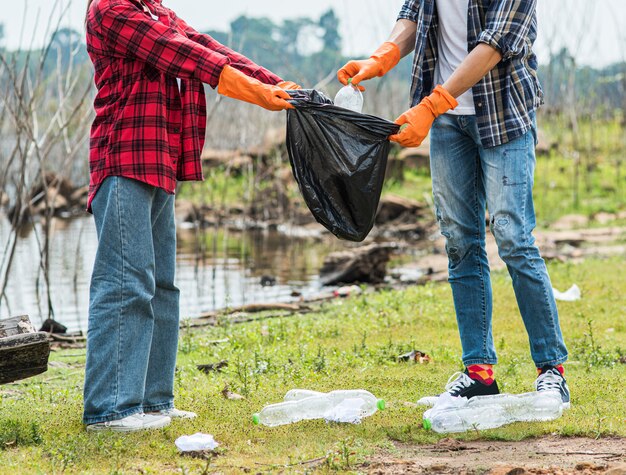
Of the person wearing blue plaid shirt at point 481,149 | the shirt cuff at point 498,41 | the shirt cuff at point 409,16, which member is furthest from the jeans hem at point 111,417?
the shirt cuff at point 409,16

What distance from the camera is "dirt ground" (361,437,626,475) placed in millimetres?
2615

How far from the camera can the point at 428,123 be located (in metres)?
3.29

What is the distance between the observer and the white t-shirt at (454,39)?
11.4 feet

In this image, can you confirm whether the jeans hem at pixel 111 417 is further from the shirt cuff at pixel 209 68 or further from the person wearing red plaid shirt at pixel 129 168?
the shirt cuff at pixel 209 68

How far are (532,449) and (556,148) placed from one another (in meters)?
16.5

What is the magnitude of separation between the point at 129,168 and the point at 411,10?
1.53 meters

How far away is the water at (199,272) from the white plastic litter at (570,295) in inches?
99.7

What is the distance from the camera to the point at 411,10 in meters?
3.76

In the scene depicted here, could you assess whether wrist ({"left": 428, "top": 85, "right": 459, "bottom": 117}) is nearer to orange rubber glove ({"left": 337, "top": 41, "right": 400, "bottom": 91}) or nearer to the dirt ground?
orange rubber glove ({"left": 337, "top": 41, "right": 400, "bottom": 91})

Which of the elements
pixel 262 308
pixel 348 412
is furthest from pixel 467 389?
pixel 262 308

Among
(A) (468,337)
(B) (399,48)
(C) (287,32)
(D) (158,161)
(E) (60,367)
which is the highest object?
(C) (287,32)

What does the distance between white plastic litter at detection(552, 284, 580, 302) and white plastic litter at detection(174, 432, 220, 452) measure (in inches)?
157

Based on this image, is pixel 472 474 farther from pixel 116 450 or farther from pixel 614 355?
pixel 614 355

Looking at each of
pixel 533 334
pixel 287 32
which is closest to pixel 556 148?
pixel 533 334
